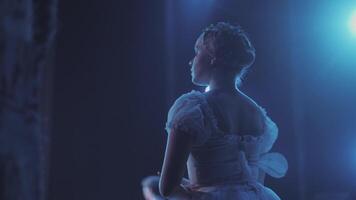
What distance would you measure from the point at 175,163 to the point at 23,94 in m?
0.67

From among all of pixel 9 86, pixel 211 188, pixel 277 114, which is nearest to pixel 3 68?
pixel 9 86

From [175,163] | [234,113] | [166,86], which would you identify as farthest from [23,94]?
[166,86]

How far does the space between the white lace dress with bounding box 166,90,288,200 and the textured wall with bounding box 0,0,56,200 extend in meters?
0.67

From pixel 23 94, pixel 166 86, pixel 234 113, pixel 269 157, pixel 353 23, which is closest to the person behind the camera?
pixel 23 94

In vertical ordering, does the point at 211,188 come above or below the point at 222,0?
below

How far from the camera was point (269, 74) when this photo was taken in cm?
323

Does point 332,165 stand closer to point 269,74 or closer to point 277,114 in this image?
point 277,114

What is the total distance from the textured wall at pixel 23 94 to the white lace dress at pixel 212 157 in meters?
0.67

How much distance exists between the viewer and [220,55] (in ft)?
3.70

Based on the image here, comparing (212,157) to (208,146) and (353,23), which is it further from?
(353,23)

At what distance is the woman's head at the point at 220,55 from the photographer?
1.13 m

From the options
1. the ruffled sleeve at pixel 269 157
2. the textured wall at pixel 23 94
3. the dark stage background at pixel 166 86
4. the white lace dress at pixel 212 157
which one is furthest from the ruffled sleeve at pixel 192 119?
the dark stage background at pixel 166 86

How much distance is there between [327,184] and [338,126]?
368 mm

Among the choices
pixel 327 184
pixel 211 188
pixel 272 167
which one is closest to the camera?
pixel 211 188
